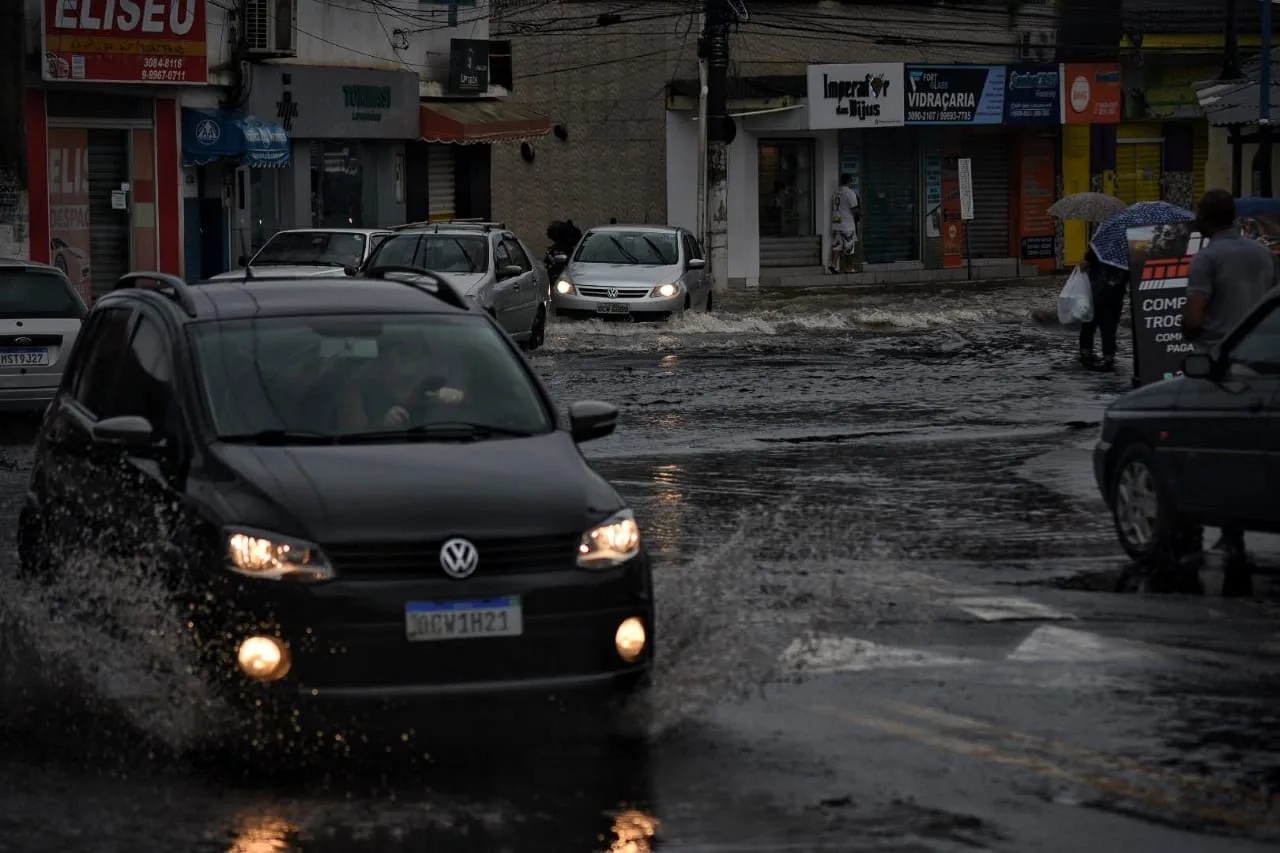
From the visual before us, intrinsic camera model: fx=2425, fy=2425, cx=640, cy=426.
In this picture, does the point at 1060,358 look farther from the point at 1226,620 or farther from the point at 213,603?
the point at 213,603

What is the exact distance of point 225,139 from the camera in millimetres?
37375

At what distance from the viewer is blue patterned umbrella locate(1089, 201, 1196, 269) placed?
61.1 ft

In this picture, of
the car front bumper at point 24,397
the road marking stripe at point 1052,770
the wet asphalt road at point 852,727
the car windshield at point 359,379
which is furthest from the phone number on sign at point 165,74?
the road marking stripe at point 1052,770

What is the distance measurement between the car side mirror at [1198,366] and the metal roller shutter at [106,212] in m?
26.6

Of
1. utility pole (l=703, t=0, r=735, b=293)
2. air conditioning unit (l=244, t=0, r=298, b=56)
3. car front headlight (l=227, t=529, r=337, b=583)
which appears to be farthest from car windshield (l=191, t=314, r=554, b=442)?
utility pole (l=703, t=0, r=735, b=293)

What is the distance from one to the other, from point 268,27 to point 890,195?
53.4ft

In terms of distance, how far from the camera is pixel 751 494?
15.5 m

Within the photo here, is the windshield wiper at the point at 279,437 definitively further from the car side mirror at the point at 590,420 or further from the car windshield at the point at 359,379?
the car side mirror at the point at 590,420

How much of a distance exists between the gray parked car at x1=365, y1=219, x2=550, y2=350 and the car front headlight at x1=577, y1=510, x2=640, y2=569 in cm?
2003

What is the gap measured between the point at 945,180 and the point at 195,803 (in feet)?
149

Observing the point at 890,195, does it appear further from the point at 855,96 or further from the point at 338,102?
the point at 338,102

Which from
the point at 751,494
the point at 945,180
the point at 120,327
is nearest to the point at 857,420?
the point at 751,494

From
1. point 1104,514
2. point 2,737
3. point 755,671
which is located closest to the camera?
point 2,737

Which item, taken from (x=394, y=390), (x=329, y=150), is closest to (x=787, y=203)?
(x=329, y=150)
